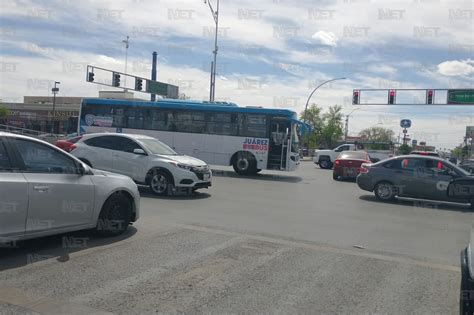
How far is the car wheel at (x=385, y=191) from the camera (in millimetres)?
13633

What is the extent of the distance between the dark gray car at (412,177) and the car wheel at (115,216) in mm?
9008

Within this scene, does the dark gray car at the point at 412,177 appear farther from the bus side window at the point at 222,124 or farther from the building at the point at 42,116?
the building at the point at 42,116

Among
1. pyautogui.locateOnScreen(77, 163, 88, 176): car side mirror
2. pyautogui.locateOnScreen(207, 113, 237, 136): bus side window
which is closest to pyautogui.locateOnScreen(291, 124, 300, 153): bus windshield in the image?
pyautogui.locateOnScreen(207, 113, 237, 136): bus side window

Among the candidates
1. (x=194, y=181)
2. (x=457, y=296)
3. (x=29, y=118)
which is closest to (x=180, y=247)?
(x=457, y=296)

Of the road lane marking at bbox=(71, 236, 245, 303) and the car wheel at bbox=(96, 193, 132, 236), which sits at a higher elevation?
the car wheel at bbox=(96, 193, 132, 236)

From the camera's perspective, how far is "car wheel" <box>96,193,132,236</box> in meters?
6.85

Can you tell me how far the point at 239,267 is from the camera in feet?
18.9

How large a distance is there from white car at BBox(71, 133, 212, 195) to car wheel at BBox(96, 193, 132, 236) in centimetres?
452

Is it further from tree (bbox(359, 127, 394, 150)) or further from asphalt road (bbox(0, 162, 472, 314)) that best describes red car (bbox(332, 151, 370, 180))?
tree (bbox(359, 127, 394, 150))

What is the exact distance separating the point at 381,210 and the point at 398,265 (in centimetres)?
569

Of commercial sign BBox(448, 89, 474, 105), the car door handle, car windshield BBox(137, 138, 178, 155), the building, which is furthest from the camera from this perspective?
the building

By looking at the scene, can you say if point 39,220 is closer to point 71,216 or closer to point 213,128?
point 71,216

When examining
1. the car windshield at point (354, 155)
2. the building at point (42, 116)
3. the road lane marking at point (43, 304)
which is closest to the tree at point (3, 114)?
the building at point (42, 116)

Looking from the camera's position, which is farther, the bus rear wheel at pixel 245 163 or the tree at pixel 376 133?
the tree at pixel 376 133
